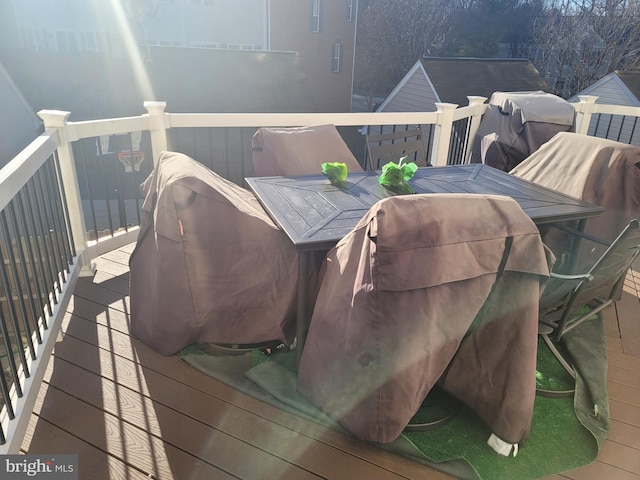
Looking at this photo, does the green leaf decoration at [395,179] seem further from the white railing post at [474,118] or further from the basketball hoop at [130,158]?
the white railing post at [474,118]

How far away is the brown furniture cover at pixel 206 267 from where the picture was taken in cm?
202

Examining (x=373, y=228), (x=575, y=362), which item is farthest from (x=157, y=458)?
(x=575, y=362)

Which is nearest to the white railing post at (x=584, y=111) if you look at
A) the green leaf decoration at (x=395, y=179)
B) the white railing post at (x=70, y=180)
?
the green leaf decoration at (x=395, y=179)

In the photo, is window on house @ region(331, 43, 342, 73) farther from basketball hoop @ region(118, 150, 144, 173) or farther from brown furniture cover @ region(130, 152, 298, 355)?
brown furniture cover @ region(130, 152, 298, 355)

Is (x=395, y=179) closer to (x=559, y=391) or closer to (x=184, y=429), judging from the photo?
(x=559, y=391)

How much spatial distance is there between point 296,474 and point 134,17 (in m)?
6.84

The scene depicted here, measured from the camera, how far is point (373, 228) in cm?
151

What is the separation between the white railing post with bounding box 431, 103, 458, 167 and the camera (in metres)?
4.14

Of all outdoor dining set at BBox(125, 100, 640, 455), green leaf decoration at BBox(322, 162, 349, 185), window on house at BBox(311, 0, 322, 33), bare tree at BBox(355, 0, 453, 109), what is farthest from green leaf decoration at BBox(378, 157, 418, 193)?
bare tree at BBox(355, 0, 453, 109)

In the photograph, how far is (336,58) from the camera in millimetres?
20672

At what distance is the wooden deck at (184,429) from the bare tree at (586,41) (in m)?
24.4

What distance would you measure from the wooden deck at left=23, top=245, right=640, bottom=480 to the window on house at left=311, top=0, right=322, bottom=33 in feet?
64.0

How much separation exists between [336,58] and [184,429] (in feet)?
68.5

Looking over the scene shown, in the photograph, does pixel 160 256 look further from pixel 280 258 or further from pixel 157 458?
pixel 157 458
